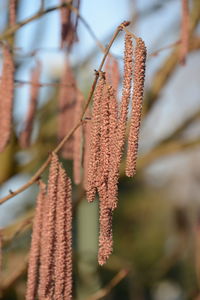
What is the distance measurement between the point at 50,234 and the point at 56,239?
0.01 meters

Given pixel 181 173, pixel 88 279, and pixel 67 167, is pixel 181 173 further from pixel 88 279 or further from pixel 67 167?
pixel 88 279

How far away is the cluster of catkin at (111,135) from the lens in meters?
0.77

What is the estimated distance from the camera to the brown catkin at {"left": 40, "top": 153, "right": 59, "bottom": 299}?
2.85 feet

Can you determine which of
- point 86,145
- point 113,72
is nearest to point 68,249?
point 86,145

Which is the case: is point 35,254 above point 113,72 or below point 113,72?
below

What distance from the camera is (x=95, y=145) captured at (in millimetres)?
793

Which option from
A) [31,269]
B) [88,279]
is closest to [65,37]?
[31,269]

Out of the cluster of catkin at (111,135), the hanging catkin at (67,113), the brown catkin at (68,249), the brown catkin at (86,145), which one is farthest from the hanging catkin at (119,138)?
the hanging catkin at (67,113)

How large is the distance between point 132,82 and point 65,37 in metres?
0.60

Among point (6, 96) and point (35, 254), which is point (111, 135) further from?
point (6, 96)

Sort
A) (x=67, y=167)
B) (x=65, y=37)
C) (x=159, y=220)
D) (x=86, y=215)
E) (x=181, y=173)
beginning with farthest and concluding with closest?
(x=181, y=173), (x=159, y=220), (x=67, y=167), (x=86, y=215), (x=65, y=37)

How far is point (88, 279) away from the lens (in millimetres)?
1887

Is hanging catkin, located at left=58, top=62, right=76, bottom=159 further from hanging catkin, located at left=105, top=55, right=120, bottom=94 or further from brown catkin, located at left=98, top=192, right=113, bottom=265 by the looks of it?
brown catkin, located at left=98, top=192, right=113, bottom=265

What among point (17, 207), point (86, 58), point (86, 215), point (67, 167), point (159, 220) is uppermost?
point (86, 58)
